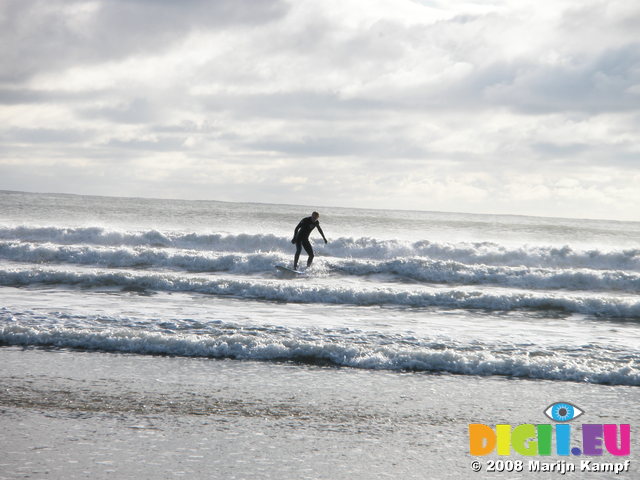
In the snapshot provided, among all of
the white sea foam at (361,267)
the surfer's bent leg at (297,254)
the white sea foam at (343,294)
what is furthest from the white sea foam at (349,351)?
the white sea foam at (361,267)

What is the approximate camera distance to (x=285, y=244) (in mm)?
27422

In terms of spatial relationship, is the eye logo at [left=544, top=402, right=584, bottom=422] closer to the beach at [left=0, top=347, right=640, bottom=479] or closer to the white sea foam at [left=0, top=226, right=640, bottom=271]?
the beach at [left=0, top=347, right=640, bottom=479]

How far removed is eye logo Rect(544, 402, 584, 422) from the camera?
5445 mm

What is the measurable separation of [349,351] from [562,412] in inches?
106

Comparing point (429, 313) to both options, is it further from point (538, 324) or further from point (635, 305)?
point (635, 305)

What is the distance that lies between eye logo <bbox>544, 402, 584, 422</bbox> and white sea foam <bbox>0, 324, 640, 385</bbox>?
1.17 metres

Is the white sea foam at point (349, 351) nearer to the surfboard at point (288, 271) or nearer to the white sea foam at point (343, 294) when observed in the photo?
the white sea foam at point (343, 294)

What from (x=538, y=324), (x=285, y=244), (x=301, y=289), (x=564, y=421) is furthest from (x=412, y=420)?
(x=285, y=244)

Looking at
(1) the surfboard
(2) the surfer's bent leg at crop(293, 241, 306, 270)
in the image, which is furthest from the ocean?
(2) the surfer's bent leg at crop(293, 241, 306, 270)

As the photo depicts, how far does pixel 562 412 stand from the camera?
18.5ft

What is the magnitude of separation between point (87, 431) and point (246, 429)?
1225 mm

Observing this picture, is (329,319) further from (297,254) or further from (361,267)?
(361,267)

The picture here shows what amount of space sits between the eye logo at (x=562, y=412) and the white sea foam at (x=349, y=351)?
1173 mm

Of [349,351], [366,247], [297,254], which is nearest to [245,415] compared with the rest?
[349,351]
